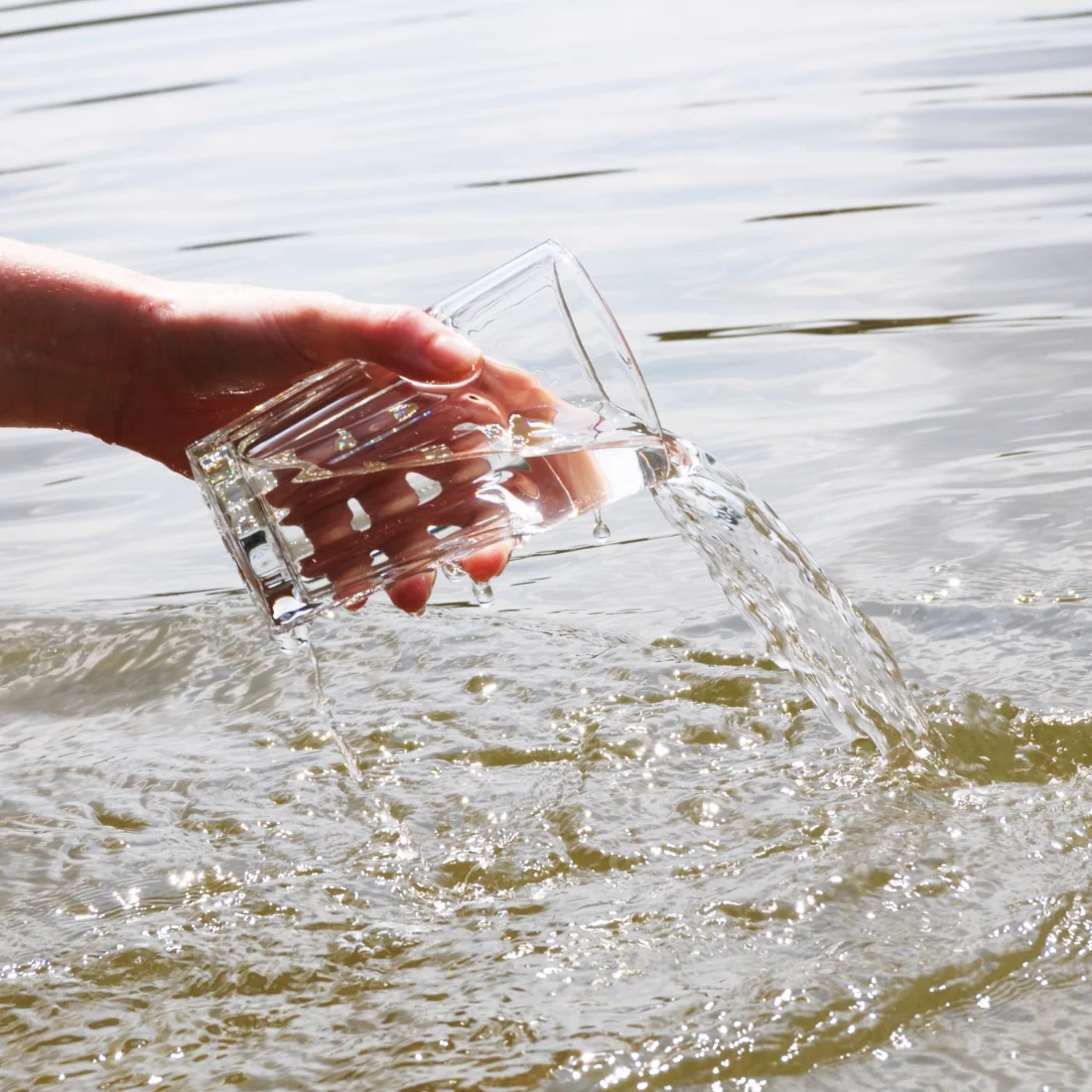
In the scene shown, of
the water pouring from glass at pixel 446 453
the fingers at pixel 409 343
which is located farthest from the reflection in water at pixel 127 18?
the water pouring from glass at pixel 446 453

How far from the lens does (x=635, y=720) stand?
229 centimetres

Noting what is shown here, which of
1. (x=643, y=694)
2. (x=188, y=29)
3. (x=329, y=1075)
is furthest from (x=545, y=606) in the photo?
(x=188, y=29)

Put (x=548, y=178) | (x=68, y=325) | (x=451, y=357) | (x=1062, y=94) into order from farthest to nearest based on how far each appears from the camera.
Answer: (x=1062, y=94)
(x=548, y=178)
(x=68, y=325)
(x=451, y=357)

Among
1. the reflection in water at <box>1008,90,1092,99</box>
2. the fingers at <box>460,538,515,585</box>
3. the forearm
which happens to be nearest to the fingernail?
the fingers at <box>460,538,515,585</box>

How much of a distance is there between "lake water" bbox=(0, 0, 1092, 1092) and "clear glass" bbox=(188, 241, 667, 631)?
0.44 metres

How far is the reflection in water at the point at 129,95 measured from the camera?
764 cm

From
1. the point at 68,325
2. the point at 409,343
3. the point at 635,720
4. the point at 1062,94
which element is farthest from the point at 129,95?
the point at 409,343

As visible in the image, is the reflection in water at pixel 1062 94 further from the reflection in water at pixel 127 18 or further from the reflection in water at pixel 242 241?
the reflection in water at pixel 127 18

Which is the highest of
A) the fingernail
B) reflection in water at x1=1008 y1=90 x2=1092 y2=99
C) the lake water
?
the fingernail

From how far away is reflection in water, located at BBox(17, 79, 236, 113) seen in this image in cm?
764

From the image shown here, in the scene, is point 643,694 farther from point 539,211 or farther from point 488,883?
point 539,211

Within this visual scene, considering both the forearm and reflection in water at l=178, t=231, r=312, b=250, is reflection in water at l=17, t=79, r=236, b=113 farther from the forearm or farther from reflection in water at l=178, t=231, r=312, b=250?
the forearm

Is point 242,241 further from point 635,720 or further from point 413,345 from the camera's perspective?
point 413,345

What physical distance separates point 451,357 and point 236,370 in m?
0.59
